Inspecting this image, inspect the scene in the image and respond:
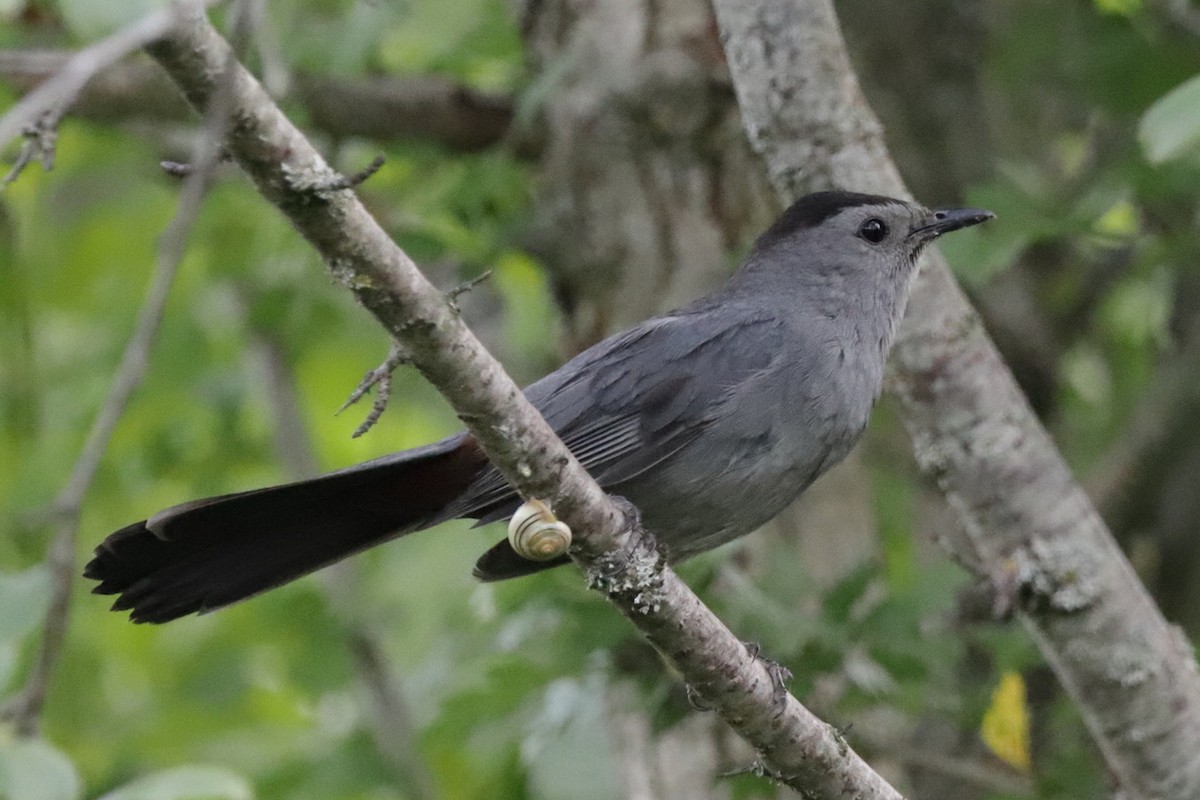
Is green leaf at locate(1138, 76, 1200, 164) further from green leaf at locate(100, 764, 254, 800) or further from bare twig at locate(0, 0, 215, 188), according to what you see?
green leaf at locate(100, 764, 254, 800)

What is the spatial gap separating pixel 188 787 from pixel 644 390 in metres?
1.32

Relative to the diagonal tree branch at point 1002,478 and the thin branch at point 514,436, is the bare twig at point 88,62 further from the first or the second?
the diagonal tree branch at point 1002,478

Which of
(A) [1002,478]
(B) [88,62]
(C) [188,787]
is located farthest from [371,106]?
(B) [88,62]

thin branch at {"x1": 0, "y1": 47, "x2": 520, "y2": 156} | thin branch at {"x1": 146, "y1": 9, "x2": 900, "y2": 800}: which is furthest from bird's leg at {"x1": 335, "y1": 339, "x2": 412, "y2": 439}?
thin branch at {"x1": 0, "y1": 47, "x2": 520, "y2": 156}

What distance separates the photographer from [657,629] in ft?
8.55

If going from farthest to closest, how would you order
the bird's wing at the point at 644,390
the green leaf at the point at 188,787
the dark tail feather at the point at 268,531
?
1. the bird's wing at the point at 644,390
2. the dark tail feather at the point at 268,531
3. the green leaf at the point at 188,787

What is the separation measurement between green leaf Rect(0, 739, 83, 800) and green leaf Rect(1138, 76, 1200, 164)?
2294 millimetres

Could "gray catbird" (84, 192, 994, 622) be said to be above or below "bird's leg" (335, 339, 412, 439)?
below

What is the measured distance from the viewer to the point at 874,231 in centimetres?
395

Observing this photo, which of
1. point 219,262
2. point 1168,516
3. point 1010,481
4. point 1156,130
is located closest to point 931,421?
point 1010,481

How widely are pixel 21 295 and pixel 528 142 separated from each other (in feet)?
6.05

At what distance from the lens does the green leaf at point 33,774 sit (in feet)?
8.64

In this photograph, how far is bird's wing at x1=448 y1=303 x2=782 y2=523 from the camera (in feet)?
10.9

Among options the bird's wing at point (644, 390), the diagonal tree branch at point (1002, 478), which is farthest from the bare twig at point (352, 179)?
the diagonal tree branch at point (1002, 478)
